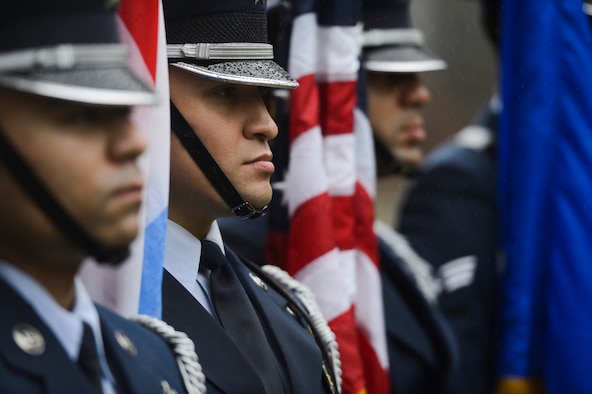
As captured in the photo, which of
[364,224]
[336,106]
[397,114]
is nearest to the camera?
[336,106]

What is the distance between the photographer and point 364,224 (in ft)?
13.4

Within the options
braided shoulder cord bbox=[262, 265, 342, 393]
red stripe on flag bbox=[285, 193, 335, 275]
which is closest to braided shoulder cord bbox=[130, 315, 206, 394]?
braided shoulder cord bbox=[262, 265, 342, 393]

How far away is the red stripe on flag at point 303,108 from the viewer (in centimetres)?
376

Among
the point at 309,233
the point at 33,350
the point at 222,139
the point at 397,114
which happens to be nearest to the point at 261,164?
the point at 222,139

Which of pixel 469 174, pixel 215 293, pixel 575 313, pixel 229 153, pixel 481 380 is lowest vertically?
pixel 481 380

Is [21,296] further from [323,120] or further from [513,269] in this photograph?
[513,269]

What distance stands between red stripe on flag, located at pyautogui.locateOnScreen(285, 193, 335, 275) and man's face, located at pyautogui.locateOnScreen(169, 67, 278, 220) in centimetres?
94

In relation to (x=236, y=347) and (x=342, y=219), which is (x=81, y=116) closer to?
(x=236, y=347)

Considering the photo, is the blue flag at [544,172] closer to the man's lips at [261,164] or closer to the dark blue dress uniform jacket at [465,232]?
the dark blue dress uniform jacket at [465,232]

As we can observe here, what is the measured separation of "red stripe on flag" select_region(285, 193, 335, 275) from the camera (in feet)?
12.3

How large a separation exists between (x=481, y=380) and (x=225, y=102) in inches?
78.7

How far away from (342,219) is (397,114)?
102cm

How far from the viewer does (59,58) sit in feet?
5.85

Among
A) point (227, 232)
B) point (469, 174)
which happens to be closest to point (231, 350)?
point (227, 232)
